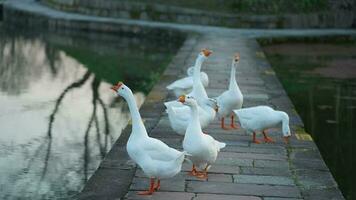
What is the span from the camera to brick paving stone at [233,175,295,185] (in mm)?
6430

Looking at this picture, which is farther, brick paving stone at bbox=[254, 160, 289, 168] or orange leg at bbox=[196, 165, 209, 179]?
brick paving stone at bbox=[254, 160, 289, 168]

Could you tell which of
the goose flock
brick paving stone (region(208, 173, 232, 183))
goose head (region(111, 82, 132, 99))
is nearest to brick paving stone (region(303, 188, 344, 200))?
brick paving stone (region(208, 173, 232, 183))

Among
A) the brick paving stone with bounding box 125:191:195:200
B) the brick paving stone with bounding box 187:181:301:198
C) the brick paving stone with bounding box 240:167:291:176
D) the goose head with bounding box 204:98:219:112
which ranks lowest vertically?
the brick paving stone with bounding box 240:167:291:176

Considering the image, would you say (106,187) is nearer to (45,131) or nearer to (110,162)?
(110,162)

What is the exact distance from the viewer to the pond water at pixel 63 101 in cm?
771

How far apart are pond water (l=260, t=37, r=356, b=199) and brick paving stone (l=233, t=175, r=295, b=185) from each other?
994 millimetres

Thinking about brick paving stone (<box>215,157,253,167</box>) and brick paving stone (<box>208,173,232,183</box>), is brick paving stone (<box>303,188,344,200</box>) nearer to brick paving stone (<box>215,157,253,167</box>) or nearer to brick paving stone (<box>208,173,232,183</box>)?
brick paving stone (<box>208,173,232,183</box>)

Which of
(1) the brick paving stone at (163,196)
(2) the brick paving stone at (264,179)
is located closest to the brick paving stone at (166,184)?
(1) the brick paving stone at (163,196)

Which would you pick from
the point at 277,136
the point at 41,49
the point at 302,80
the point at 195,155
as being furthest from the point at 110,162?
the point at 41,49

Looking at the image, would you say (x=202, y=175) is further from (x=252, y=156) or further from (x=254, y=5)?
(x=254, y=5)

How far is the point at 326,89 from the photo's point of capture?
1344 centimetres

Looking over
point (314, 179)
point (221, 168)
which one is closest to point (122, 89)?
point (221, 168)

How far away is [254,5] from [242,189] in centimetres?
1678

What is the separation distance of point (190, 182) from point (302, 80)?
8432 millimetres
